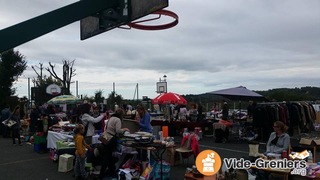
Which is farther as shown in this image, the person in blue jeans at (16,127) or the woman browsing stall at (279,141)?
the person in blue jeans at (16,127)

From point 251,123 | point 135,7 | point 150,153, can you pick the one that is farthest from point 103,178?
point 251,123

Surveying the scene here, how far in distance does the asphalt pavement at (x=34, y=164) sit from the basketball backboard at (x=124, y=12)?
13.3ft

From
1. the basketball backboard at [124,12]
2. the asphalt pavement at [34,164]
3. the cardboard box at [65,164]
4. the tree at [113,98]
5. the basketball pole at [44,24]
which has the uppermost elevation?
the basketball backboard at [124,12]

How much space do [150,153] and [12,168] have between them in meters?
4.23

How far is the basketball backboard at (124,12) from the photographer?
4.44 m

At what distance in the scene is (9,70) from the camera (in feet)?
77.4

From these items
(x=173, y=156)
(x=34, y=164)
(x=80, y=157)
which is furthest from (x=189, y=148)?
(x=34, y=164)

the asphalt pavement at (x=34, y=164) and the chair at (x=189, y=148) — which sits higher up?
the chair at (x=189, y=148)

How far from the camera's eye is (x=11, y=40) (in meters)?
3.48

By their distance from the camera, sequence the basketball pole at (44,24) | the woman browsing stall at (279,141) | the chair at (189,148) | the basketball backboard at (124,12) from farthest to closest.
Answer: the chair at (189,148)
the woman browsing stall at (279,141)
the basketball backboard at (124,12)
the basketball pole at (44,24)

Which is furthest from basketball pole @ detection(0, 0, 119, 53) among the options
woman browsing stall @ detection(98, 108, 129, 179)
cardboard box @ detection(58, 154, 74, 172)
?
cardboard box @ detection(58, 154, 74, 172)

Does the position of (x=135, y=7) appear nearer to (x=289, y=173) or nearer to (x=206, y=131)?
(x=289, y=173)

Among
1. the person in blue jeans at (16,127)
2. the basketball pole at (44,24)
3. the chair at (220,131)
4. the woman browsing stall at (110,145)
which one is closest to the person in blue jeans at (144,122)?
the woman browsing stall at (110,145)

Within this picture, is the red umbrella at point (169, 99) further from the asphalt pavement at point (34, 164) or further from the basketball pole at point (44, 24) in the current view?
the basketball pole at point (44, 24)
